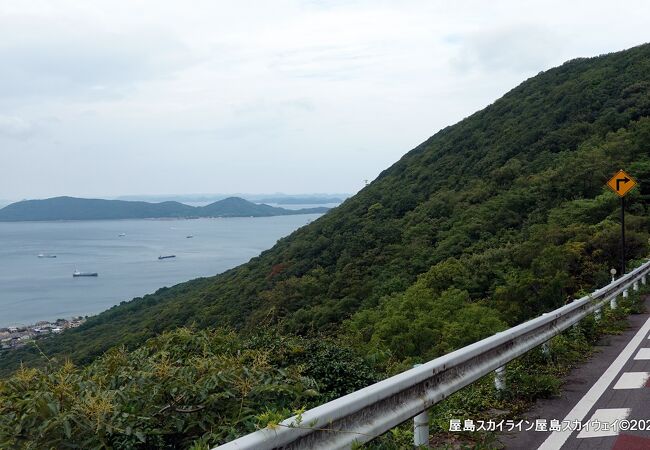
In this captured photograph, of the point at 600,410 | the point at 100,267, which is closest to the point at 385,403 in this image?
the point at 600,410

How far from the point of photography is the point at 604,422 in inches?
177

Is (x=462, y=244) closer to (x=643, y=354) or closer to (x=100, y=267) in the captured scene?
(x=643, y=354)

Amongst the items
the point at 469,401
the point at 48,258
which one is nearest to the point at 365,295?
the point at 469,401

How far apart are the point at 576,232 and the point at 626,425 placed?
17.7 metres

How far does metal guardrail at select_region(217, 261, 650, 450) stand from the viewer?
8.65 ft

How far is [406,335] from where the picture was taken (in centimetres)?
1555

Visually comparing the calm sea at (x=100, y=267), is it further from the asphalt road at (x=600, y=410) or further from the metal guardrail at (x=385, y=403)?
the metal guardrail at (x=385, y=403)

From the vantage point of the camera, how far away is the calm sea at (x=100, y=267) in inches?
3467

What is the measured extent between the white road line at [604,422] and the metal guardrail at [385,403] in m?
0.82

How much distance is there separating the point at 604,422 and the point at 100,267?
133 metres

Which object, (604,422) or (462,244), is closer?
(604,422)

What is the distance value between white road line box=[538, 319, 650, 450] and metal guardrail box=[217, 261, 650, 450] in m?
0.67

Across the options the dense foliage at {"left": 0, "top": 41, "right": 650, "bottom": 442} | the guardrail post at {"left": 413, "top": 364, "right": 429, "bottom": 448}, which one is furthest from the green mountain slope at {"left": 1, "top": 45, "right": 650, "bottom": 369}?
the guardrail post at {"left": 413, "top": 364, "right": 429, "bottom": 448}

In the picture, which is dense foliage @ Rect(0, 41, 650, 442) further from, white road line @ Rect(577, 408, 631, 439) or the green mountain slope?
white road line @ Rect(577, 408, 631, 439)
